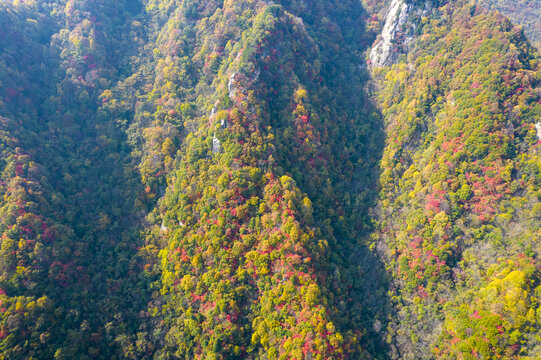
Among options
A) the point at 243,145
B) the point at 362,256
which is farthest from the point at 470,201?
the point at 243,145

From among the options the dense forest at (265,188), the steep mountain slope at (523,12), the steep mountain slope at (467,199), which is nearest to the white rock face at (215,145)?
the dense forest at (265,188)

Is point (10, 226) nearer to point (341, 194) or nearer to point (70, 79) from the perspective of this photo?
point (70, 79)

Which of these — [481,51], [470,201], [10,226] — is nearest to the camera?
[10,226]

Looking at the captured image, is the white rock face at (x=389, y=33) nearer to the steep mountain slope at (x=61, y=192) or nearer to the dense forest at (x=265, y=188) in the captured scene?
the dense forest at (x=265, y=188)

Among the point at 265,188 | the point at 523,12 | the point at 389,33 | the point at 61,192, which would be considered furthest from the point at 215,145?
the point at 523,12

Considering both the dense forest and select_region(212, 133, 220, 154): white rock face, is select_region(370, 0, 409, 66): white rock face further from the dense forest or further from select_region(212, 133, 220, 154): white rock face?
select_region(212, 133, 220, 154): white rock face
